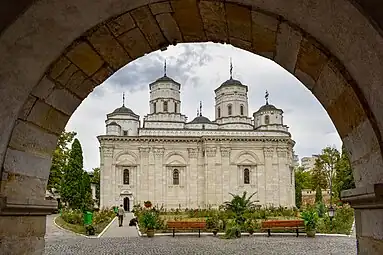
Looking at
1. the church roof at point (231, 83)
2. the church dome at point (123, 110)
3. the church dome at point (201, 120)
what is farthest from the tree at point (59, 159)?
the church roof at point (231, 83)

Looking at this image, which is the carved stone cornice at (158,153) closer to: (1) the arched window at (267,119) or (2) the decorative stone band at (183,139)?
(2) the decorative stone band at (183,139)

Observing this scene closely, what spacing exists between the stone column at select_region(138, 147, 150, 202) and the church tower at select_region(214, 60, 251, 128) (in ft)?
33.8

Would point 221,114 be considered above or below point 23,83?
above

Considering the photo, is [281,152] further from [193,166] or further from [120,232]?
[120,232]

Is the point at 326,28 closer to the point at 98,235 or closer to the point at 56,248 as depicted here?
the point at 56,248

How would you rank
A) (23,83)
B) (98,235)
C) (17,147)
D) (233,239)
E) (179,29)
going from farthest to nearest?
1. (98,235)
2. (233,239)
3. (179,29)
4. (17,147)
5. (23,83)

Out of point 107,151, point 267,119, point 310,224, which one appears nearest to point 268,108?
point 267,119

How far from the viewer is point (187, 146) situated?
167 feet

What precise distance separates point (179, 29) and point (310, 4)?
1.11 meters

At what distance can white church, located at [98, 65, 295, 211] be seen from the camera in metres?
49.7

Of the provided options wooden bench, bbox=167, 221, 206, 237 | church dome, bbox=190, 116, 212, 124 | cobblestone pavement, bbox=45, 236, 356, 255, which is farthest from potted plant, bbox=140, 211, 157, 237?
church dome, bbox=190, 116, 212, 124

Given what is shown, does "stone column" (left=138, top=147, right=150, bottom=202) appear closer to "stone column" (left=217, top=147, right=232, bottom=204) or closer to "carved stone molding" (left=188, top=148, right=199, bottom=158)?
"carved stone molding" (left=188, top=148, right=199, bottom=158)

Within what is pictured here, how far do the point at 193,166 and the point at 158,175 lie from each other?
369cm

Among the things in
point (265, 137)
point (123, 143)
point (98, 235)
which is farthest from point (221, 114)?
point (98, 235)
